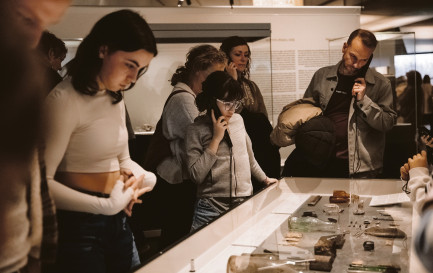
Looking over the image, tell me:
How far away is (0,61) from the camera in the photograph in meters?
0.94

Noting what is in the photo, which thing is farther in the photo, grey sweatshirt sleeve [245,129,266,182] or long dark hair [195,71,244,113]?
grey sweatshirt sleeve [245,129,266,182]

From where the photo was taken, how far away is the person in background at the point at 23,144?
0.91 metres

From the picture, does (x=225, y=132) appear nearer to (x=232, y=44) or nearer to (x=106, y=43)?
(x=232, y=44)

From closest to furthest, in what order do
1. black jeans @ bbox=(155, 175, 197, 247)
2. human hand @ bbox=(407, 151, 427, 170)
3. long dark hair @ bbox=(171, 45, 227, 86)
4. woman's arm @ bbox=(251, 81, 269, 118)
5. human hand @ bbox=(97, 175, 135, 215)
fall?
human hand @ bbox=(97, 175, 135, 215)
human hand @ bbox=(407, 151, 427, 170)
black jeans @ bbox=(155, 175, 197, 247)
long dark hair @ bbox=(171, 45, 227, 86)
woman's arm @ bbox=(251, 81, 269, 118)

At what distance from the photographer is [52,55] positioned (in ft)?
5.94

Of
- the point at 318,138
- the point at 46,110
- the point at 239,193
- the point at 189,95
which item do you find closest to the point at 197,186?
the point at 239,193

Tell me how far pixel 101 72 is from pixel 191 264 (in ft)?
2.64

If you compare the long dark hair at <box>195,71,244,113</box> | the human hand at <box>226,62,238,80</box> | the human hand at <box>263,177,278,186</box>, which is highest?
the human hand at <box>226,62,238,80</box>

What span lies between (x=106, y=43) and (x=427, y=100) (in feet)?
18.2

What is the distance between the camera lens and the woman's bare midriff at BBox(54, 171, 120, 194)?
1.70 meters

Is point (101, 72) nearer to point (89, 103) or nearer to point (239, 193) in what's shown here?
point (89, 103)

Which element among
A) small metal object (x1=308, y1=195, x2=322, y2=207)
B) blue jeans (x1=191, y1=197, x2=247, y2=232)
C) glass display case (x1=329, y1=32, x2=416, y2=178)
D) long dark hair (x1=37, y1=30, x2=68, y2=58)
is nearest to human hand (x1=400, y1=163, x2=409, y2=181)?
small metal object (x1=308, y1=195, x2=322, y2=207)

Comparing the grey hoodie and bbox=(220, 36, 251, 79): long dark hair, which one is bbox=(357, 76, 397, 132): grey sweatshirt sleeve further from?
the grey hoodie

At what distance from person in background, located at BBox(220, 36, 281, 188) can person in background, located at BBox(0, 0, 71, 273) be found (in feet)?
6.90
